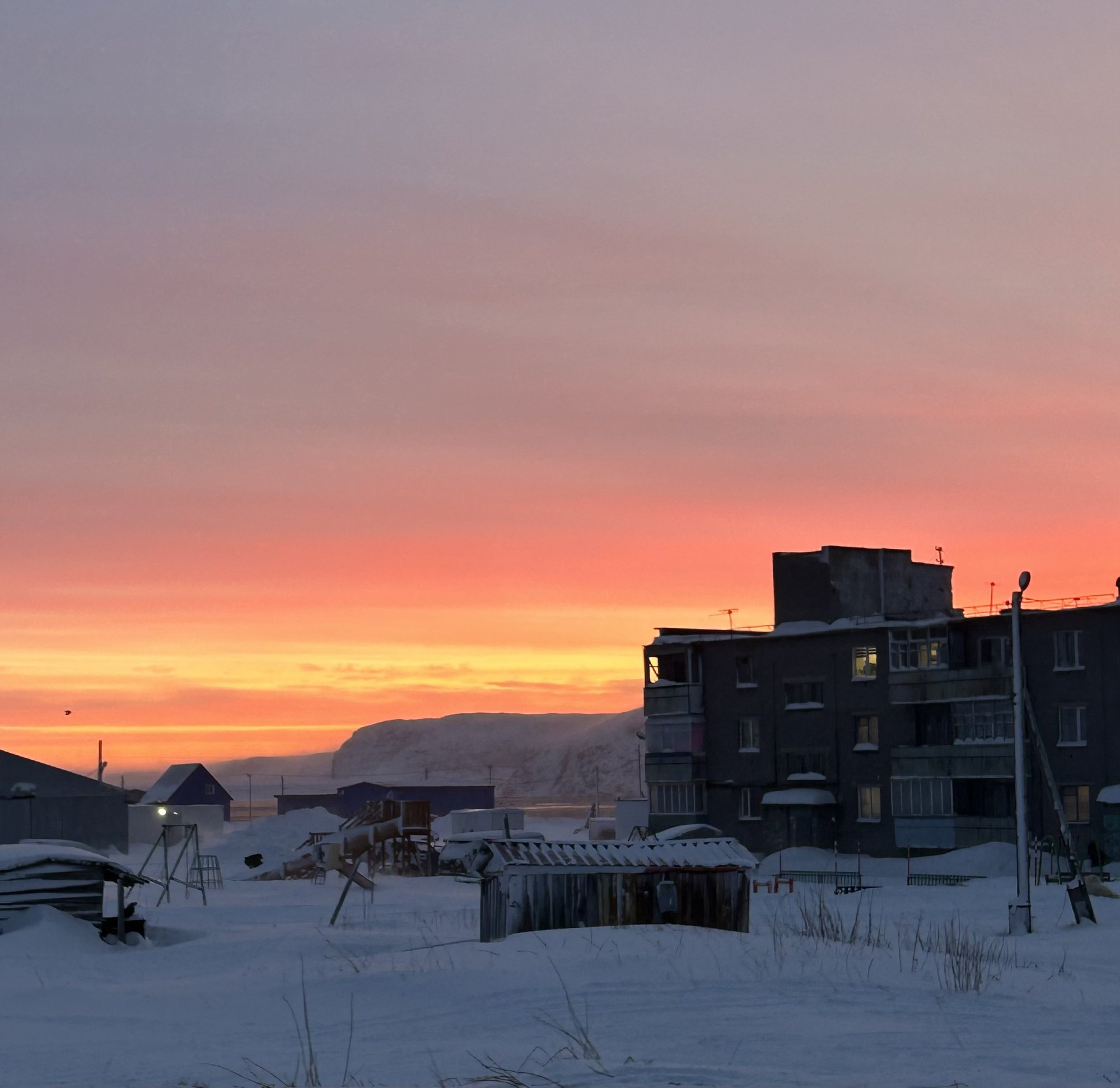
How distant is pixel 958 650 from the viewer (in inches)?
2995

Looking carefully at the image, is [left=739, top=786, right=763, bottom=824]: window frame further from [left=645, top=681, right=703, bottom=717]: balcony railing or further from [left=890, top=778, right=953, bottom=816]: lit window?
[left=890, top=778, right=953, bottom=816]: lit window

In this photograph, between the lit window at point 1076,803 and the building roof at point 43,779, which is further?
the building roof at point 43,779

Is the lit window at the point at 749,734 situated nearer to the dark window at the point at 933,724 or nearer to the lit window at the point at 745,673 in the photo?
the lit window at the point at 745,673

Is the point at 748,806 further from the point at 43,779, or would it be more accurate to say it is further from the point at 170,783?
the point at 170,783

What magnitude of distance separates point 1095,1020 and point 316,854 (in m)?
53.2

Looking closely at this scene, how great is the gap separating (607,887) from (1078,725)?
4161cm

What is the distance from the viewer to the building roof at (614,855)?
33594 millimetres

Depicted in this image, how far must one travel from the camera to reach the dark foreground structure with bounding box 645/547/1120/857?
7019 centimetres

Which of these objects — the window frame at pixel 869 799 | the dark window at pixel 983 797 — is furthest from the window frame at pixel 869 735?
the dark window at pixel 983 797

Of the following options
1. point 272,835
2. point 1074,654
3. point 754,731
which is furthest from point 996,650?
point 272,835

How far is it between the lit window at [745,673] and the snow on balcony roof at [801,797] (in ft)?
20.3

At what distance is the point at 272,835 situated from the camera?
9525 cm

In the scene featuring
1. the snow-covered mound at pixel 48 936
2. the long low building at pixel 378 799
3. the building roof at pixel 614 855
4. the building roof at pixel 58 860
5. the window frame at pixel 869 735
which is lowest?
the long low building at pixel 378 799

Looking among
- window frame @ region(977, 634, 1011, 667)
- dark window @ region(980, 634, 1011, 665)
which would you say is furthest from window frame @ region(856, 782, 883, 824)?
dark window @ region(980, 634, 1011, 665)
